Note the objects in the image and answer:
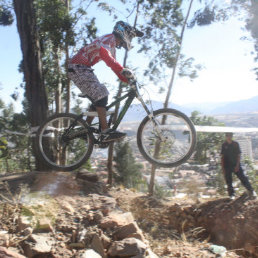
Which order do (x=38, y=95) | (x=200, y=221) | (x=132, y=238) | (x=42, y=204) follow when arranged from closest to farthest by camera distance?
(x=132, y=238) → (x=42, y=204) → (x=200, y=221) → (x=38, y=95)

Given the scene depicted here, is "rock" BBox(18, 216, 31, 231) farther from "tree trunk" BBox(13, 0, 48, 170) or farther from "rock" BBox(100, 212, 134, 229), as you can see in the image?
"tree trunk" BBox(13, 0, 48, 170)

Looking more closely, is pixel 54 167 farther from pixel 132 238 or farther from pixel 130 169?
pixel 130 169

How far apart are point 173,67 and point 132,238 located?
39.7ft

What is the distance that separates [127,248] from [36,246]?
1031 millimetres

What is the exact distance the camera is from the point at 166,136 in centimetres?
427

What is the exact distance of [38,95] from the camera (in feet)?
21.4

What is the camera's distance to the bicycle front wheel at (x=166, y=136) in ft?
13.8

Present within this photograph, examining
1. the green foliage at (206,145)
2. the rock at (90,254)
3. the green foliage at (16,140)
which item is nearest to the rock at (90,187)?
the rock at (90,254)

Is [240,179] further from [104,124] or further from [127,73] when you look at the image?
[127,73]

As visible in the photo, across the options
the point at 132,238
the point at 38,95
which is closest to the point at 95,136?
the point at 132,238

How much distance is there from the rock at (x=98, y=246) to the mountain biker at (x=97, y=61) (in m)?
1.42

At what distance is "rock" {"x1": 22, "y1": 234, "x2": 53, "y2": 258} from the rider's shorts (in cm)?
201

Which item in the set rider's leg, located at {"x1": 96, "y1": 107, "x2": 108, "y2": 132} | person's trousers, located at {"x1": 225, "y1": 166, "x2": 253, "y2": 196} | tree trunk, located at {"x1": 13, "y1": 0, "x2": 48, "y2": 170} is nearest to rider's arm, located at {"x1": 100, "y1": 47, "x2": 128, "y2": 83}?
rider's leg, located at {"x1": 96, "y1": 107, "x2": 108, "y2": 132}

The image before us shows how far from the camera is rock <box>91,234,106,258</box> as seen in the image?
3.30 metres
